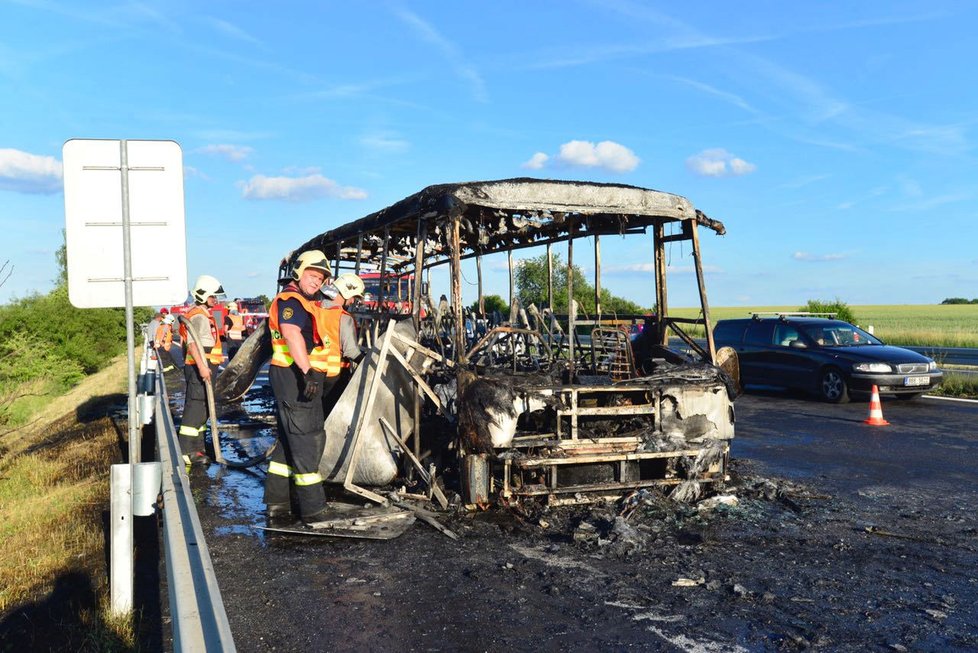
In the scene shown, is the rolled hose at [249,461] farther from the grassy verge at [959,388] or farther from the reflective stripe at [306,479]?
the grassy verge at [959,388]

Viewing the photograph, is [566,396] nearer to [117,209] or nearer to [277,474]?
[277,474]

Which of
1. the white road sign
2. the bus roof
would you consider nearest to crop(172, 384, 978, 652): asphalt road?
the white road sign

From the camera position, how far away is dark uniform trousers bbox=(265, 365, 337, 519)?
6262mm

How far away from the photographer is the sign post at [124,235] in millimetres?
4355

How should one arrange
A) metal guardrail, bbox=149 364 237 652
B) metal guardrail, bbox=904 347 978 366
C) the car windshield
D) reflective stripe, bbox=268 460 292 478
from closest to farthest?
metal guardrail, bbox=149 364 237 652 → reflective stripe, bbox=268 460 292 478 → the car windshield → metal guardrail, bbox=904 347 978 366

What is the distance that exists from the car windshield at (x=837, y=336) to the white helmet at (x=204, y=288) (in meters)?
10.7

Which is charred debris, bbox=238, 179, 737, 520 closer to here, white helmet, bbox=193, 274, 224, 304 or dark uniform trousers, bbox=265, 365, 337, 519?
dark uniform trousers, bbox=265, 365, 337, 519

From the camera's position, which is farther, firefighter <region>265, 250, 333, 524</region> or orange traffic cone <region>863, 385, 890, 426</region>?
orange traffic cone <region>863, 385, 890, 426</region>

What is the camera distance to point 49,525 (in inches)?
278

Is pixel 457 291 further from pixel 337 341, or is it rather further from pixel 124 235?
pixel 124 235

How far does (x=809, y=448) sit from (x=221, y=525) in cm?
689

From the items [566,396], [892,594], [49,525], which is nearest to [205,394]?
[49,525]

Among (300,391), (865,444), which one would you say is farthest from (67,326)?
(865,444)

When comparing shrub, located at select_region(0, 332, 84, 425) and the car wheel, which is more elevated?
shrub, located at select_region(0, 332, 84, 425)
